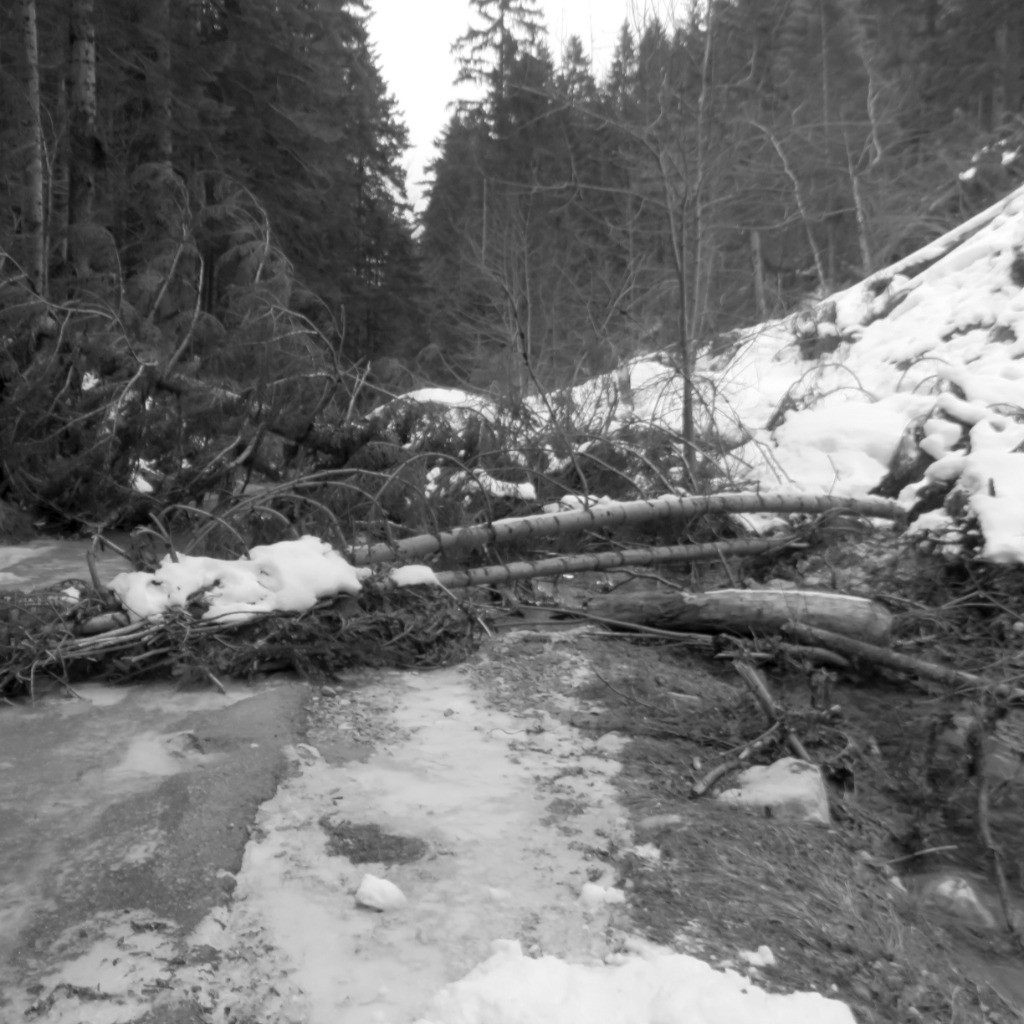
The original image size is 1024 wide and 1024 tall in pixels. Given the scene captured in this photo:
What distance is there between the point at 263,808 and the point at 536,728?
118cm

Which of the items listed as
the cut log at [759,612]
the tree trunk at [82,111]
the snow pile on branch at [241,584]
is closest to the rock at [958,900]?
the cut log at [759,612]

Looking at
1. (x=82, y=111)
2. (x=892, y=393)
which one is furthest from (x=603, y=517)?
(x=82, y=111)

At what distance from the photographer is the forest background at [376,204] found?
295 inches

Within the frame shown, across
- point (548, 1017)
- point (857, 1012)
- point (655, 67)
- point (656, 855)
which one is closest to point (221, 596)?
point (656, 855)

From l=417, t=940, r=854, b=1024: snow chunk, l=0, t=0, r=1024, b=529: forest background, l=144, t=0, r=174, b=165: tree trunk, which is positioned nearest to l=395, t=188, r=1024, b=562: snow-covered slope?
l=0, t=0, r=1024, b=529: forest background

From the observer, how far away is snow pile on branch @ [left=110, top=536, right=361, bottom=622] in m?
4.19

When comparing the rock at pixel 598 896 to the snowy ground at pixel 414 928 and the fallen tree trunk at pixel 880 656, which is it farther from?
the fallen tree trunk at pixel 880 656

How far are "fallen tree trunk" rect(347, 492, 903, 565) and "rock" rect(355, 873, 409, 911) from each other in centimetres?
266

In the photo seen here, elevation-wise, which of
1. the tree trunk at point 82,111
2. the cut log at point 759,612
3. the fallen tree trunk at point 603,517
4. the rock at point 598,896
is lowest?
the rock at point 598,896

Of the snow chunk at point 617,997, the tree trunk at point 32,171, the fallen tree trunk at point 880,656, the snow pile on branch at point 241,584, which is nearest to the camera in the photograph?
the snow chunk at point 617,997

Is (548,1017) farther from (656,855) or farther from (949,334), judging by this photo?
(949,334)

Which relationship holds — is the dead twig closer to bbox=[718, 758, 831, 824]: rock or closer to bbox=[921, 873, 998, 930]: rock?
bbox=[718, 758, 831, 824]: rock

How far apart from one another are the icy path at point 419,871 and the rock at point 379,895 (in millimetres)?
20

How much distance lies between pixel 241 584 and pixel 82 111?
8.04m
